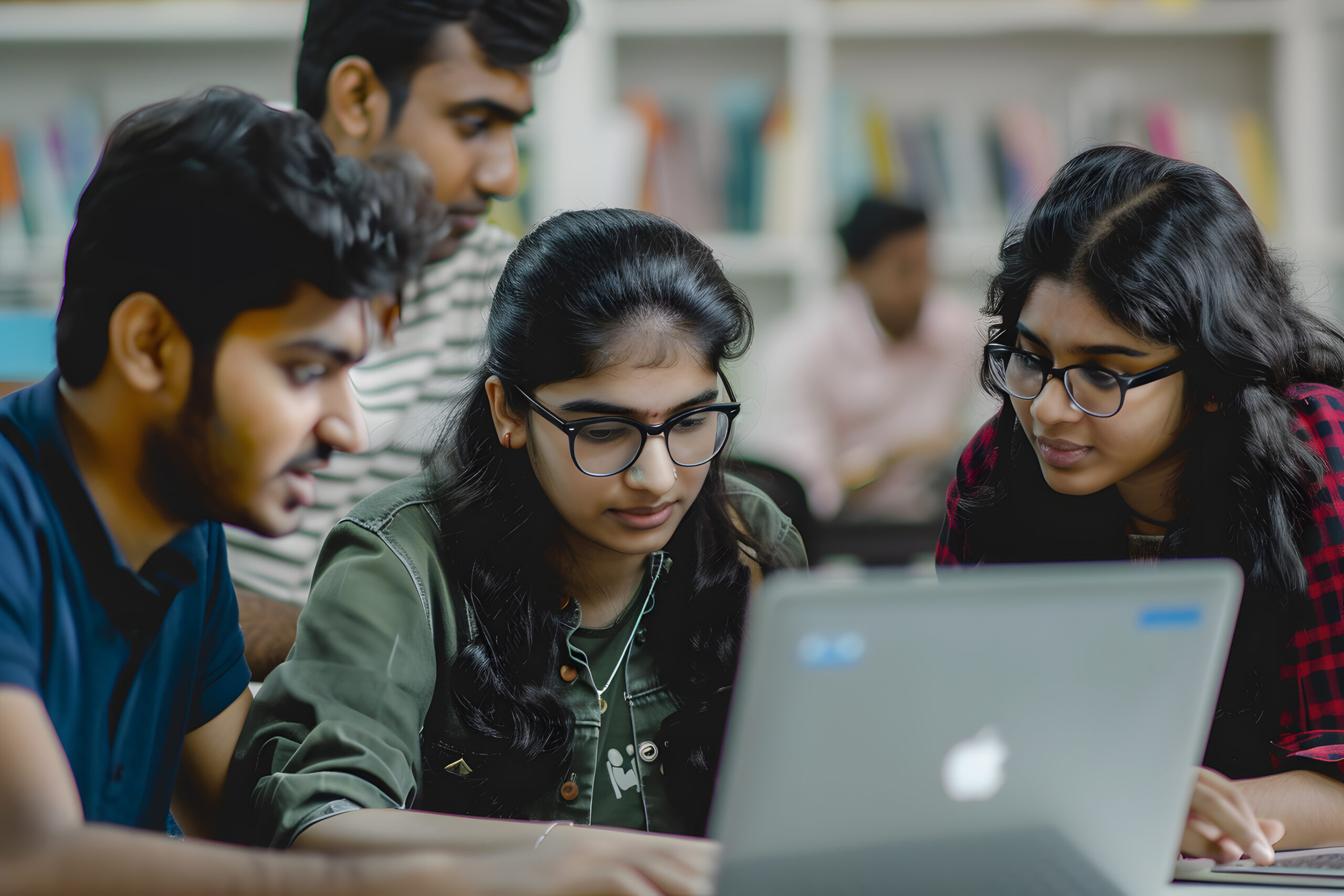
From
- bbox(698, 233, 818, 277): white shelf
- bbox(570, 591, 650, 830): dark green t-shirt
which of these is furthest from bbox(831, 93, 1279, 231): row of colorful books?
bbox(570, 591, 650, 830): dark green t-shirt

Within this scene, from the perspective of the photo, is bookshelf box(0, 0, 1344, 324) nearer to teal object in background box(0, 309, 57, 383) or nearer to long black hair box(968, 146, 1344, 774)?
teal object in background box(0, 309, 57, 383)

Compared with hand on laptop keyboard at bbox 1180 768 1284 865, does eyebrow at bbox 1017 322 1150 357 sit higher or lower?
higher

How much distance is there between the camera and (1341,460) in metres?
1.09

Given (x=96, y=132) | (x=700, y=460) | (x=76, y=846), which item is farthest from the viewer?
(x=96, y=132)

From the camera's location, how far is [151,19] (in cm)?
274

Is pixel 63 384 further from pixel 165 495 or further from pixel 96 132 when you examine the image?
pixel 96 132

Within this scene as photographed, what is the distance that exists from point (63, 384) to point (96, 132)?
2318mm

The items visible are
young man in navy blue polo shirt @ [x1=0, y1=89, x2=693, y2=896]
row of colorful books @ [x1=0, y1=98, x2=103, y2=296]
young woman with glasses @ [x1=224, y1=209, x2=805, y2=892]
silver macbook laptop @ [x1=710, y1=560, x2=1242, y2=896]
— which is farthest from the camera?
row of colorful books @ [x1=0, y1=98, x2=103, y2=296]

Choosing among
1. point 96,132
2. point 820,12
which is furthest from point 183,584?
point 820,12

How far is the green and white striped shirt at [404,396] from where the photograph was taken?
143 cm

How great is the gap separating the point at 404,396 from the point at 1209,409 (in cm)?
105

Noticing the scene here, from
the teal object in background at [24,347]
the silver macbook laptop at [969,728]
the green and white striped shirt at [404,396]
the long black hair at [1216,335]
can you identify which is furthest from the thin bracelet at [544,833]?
the teal object in background at [24,347]

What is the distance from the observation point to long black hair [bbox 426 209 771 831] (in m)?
1.02

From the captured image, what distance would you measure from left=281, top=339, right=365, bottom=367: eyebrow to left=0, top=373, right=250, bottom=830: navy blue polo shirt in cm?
17
